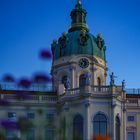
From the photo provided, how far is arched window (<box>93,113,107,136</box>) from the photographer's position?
4775 centimetres

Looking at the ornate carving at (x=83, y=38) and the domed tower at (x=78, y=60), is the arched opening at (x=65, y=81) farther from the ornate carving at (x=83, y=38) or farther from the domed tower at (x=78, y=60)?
the ornate carving at (x=83, y=38)

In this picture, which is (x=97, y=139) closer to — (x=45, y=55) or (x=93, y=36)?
(x=45, y=55)

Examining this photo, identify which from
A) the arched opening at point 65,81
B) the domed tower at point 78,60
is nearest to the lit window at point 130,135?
the domed tower at point 78,60

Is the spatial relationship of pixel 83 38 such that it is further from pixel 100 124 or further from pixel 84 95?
pixel 100 124

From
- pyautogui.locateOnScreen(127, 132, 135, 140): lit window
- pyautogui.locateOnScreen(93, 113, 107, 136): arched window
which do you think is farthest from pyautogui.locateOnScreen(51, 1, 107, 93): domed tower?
pyautogui.locateOnScreen(127, 132, 135, 140): lit window

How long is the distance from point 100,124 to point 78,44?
41.3ft

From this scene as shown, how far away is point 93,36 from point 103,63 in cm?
386

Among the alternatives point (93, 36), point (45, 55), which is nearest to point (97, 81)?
point (93, 36)

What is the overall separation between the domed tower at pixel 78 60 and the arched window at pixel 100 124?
21.5 ft

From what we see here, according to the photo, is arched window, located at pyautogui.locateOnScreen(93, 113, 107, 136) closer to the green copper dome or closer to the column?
the column

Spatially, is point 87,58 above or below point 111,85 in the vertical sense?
above

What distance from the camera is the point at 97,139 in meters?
10.1

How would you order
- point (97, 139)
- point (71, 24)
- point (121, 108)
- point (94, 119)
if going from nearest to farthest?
point (97, 139) → point (94, 119) → point (121, 108) → point (71, 24)

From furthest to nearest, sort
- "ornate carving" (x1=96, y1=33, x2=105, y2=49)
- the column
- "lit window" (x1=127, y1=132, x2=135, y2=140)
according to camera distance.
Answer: "ornate carving" (x1=96, y1=33, x2=105, y2=49) < "lit window" (x1=127, y1=132, x2=135, y2=140) < the column
